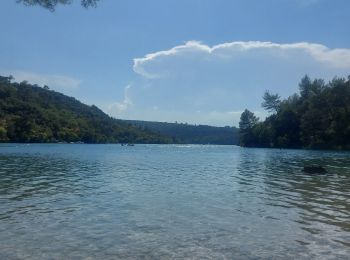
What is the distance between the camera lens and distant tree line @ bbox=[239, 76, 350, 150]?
138 m

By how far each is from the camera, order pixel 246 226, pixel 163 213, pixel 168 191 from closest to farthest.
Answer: pixel 246 226 → pixel 163 213 → pixel 168 191

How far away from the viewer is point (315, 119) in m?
148

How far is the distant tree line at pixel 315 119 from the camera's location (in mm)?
137750

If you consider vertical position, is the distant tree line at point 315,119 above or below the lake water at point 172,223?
above

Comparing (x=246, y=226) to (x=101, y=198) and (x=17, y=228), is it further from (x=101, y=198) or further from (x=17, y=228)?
(x=101, y=198)

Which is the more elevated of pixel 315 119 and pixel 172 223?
pixel 315 119

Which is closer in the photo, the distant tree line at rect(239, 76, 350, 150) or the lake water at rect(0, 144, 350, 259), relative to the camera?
the lake water at rect(0, 144, 350, 259)

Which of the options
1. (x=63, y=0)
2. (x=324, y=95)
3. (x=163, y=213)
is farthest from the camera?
(x=324, y=95)

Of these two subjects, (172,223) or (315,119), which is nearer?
(172,223)

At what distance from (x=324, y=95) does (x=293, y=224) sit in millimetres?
136952

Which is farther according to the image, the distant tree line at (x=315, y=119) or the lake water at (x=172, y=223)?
the distant tree line at (x=315, y=119)

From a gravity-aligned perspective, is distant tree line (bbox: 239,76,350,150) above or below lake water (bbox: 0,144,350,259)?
above

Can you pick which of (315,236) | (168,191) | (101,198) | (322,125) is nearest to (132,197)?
(101,198)

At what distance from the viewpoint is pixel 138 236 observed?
15500 mm
